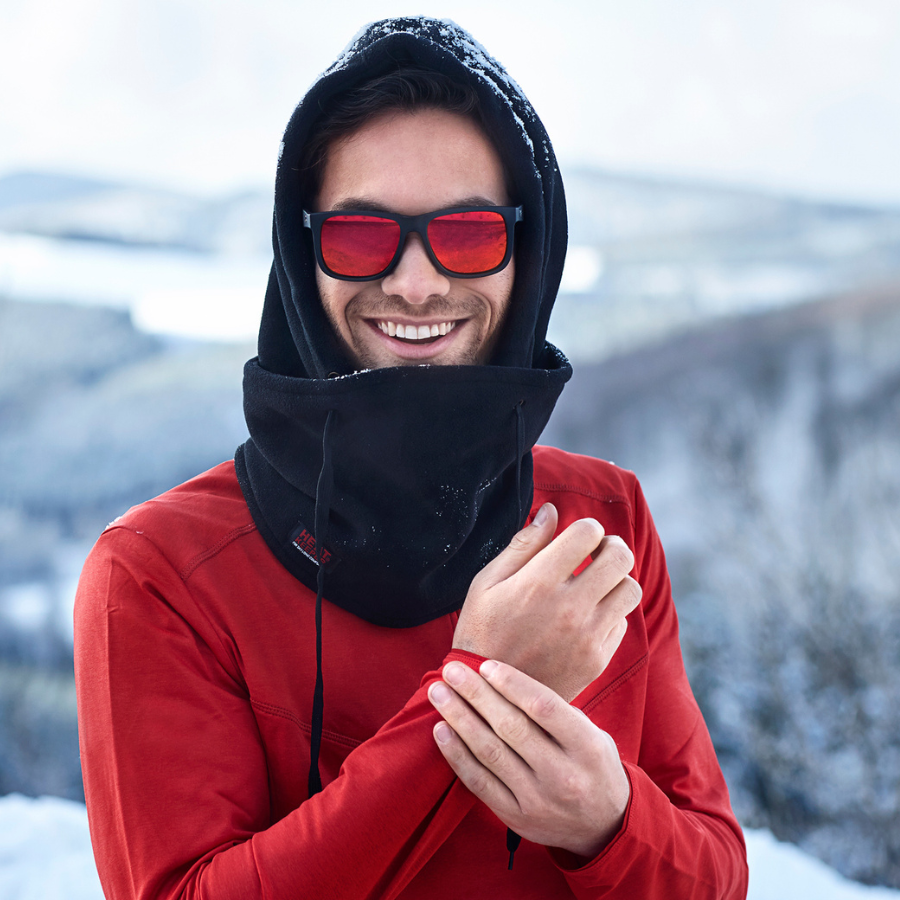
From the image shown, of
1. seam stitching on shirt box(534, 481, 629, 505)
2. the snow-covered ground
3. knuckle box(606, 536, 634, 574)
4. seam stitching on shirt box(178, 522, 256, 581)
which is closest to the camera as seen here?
knuckle box(606, 536, 634, 574)

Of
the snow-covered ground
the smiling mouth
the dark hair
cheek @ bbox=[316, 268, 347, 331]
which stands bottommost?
the snow-covered ground

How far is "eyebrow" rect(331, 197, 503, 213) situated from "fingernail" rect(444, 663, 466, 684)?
0.74 m

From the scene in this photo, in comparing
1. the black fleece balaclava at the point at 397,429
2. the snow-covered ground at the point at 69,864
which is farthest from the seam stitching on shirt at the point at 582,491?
the snow-covered ground at the point at 69,864

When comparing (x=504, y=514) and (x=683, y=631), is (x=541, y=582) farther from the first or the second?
(x=683, y=631)

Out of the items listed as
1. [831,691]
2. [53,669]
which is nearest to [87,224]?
[53,669]

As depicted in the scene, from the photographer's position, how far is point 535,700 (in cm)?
96

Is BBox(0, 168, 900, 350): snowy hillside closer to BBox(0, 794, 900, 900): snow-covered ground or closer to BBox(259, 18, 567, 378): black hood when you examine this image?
BBox(0, 794, 900, 900): snow-covered ground

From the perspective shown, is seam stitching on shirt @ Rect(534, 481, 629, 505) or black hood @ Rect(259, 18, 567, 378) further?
seam stitching on shirt @ Rect(534, 481, 629, 505)

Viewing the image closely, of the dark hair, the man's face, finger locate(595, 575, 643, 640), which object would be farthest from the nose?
finger locate(595, 575, 643, 640)

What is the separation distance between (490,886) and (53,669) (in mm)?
4497

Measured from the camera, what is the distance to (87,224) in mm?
5336

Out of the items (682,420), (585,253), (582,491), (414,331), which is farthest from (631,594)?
(585,253)

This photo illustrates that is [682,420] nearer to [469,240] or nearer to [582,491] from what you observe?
[582,491]

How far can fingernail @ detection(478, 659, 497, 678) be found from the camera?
0.97m
